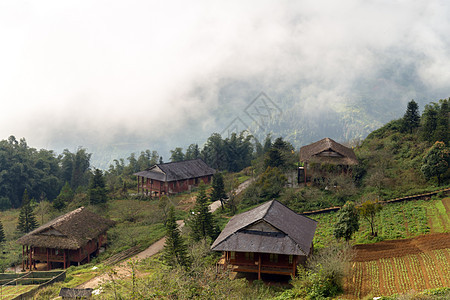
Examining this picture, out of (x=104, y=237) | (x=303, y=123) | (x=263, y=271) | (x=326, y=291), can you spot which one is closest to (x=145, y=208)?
(x=104, y=237)

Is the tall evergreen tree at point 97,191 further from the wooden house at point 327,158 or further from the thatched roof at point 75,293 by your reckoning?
the wooden house at point 327,158

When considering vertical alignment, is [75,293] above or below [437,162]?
below

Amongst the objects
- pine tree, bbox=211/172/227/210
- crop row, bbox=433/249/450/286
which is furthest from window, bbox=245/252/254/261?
pine tree, bbox=211/172/227/210

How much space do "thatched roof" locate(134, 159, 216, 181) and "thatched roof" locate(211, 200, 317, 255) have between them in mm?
28512

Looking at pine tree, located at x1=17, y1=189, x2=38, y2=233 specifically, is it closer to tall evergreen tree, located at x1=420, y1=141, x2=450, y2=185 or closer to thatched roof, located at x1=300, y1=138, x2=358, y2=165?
thatched roof, located at x1=300, y1=138, x2=358, y2=165

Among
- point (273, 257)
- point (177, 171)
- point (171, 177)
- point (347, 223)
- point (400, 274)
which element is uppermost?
point (177, 171)

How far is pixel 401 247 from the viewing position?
2305 cm

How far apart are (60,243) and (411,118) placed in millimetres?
44306

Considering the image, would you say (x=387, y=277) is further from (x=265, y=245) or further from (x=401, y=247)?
(x=265, y=245)

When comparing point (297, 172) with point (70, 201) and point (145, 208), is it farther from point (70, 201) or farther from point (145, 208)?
point (70, 201)

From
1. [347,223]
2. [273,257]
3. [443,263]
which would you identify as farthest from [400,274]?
[273,257]

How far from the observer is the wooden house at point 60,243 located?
1175 inches

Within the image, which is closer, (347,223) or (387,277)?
(387,277)

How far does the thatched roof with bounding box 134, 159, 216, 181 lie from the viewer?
51.2 m
